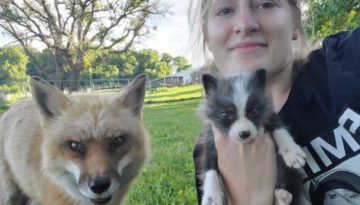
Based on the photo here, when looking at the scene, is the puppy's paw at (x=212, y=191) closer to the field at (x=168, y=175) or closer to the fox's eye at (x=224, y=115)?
the fox's eye at (x=224, y=115)

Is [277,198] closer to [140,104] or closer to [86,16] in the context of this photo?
[140,104]

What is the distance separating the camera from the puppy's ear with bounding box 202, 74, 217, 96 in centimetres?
263

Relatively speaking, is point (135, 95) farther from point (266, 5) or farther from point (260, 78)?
point (266, 5)

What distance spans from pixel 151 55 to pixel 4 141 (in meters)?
29.2

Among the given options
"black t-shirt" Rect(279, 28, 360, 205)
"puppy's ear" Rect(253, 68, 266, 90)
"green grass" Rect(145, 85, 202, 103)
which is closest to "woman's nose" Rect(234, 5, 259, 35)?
"puppy's ear" Rect(253, 68, 266, 90)

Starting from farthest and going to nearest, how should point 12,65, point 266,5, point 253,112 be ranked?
point 12,65 → point 266,5 → point 253,112

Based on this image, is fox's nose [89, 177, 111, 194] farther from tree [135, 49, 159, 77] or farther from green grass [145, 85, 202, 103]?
tree [135, 49, 159, 77]

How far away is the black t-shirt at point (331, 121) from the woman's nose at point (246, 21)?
426 mm

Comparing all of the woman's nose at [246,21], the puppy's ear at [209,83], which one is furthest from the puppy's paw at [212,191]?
the woman's nose at [246,21]

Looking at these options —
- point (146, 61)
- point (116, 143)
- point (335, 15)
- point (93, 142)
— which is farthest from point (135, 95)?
point (146, 61)

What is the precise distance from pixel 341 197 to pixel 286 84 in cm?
82

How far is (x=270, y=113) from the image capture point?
2451mm

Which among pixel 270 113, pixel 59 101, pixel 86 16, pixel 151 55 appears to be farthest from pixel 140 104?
pixel 151 55

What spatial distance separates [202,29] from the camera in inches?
119
